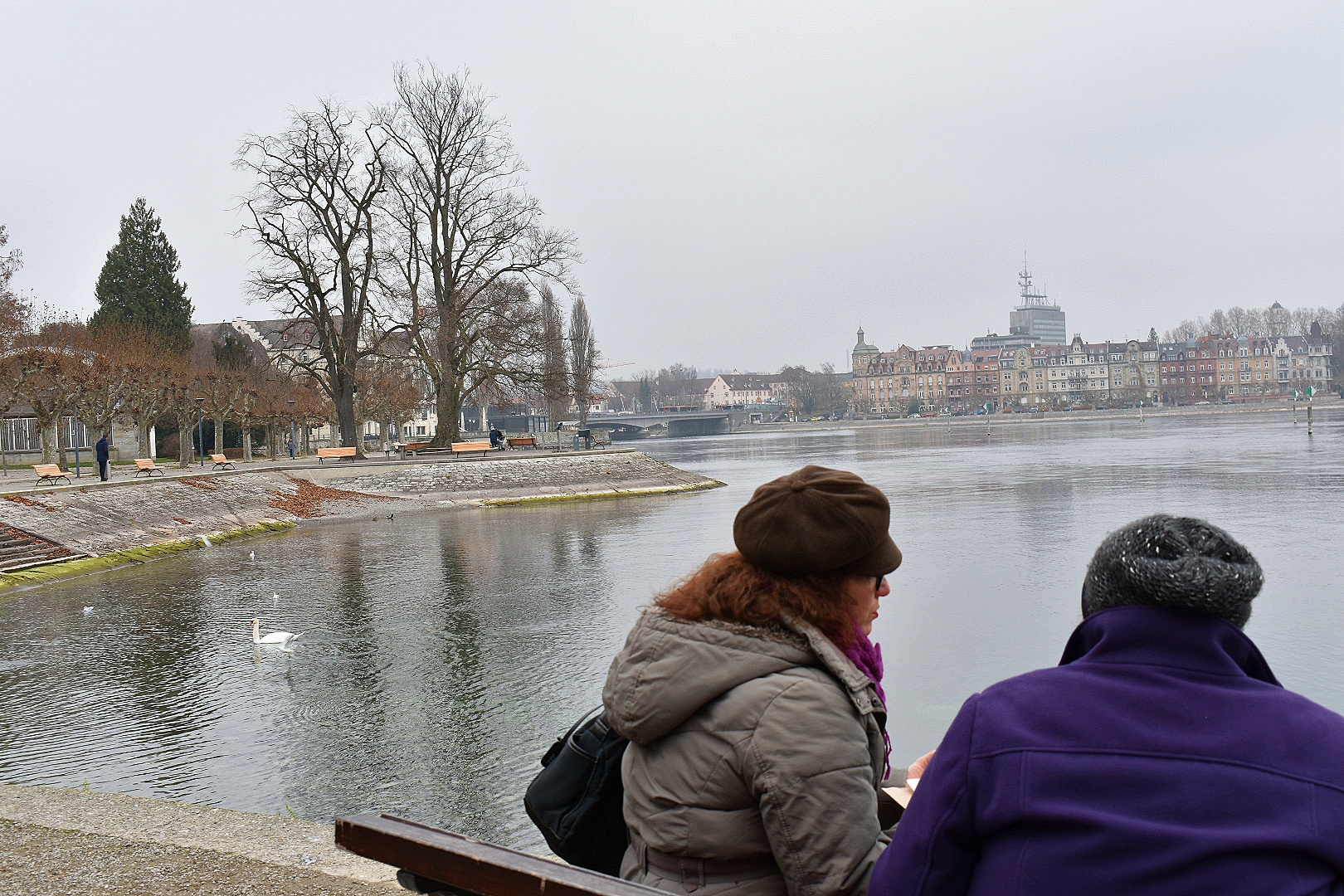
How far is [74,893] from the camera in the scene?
4.72 meters

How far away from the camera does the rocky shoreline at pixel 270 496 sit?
23.0m

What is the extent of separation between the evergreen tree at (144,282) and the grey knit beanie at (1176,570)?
200 feet

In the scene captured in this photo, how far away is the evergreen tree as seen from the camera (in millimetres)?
57438

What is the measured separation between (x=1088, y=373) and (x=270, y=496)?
16397cm

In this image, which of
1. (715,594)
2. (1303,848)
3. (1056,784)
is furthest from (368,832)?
(1303,848)

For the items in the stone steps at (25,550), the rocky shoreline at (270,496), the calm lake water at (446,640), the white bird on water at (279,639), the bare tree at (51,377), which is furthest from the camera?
the bare tree at (51,377)

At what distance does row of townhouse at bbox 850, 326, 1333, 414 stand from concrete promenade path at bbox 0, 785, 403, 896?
521ft

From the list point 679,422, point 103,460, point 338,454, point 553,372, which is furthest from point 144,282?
point 679,422

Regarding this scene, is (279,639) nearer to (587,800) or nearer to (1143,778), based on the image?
(587,800)

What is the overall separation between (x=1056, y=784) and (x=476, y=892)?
1.64 m

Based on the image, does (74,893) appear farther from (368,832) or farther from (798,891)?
(798,891)

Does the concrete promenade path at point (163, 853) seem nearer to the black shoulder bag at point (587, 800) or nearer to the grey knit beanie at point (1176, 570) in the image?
the black shoulder bag at point (587, 800)

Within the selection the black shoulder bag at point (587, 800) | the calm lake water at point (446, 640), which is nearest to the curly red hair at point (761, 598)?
the black shoulder bag at point (587, 800)

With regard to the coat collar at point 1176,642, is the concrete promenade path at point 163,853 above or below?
below
